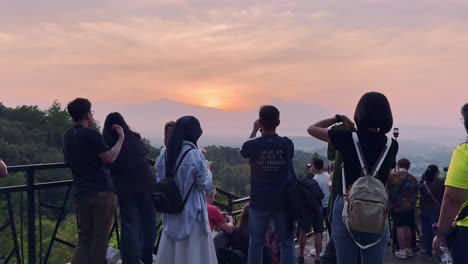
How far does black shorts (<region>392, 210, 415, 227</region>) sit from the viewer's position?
6.68 m

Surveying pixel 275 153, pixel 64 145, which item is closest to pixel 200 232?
pixel 275 153

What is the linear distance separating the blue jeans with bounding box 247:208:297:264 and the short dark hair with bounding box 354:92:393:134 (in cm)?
148

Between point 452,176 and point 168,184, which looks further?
point 168,184

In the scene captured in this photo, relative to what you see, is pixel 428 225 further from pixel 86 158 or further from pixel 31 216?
pixel 31 216

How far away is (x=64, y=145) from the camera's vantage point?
3.94 meters

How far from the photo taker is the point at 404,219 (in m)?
6.69

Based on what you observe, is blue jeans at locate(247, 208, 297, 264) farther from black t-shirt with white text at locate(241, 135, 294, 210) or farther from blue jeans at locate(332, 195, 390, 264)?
blue jeans at locate(332, 195, 390, 264)

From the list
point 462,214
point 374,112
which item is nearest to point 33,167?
point 374,112

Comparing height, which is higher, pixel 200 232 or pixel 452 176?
pixel 452 176

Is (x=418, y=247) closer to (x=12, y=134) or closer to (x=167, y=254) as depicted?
(x=167, y=254)

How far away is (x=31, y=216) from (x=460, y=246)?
3.62 metres

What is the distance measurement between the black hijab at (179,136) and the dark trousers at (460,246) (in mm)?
2180

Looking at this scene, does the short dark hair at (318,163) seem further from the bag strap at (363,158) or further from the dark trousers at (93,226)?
the bag strap at (363,158)

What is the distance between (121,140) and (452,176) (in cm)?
287
